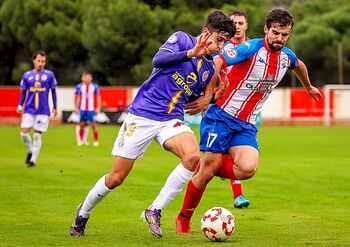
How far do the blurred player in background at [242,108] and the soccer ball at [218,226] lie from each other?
611 mm

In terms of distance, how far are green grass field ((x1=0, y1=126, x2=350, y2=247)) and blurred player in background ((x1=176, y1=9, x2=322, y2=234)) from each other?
61 centimetres

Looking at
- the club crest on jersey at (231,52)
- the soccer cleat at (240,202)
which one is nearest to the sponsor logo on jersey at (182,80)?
the club crest on jersey at (231,52)

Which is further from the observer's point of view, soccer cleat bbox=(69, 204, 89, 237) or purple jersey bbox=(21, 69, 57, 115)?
purple jersey bbox=(21, 69, 57, 115)

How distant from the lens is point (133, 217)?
1068cm

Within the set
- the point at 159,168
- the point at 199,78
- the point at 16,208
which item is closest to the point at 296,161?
the point at 159,168

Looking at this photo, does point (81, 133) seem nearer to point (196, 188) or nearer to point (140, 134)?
point (196, 188)

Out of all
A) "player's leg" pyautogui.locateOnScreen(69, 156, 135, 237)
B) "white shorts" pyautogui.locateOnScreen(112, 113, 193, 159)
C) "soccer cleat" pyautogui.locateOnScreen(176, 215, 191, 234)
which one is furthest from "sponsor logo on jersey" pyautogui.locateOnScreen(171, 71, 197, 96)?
"soccer cleat" pyautogui.locateOnScreen(176, 215, 191, 234)

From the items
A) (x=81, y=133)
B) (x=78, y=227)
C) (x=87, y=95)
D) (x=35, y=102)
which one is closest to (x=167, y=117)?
(x=78, y=227)

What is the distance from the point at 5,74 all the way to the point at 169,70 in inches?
1936

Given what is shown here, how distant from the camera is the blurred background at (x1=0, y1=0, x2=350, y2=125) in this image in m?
48.0

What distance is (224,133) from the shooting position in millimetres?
9578

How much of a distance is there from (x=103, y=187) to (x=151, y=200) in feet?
12.5

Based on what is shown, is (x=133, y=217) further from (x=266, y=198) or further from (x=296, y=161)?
(x=296, y=161)

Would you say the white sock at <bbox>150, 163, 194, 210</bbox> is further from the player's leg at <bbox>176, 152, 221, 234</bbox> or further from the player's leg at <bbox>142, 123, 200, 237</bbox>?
the player's leg at <bbox>176, 152, 221, 234</bbox>
